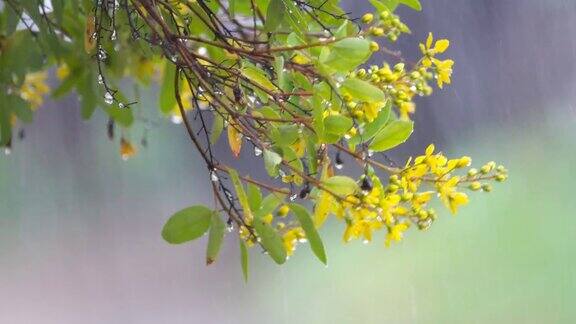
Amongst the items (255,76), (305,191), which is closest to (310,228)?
(305,191)

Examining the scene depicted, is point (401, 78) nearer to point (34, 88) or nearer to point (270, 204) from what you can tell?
point (270, 204)

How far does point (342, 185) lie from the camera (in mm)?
692

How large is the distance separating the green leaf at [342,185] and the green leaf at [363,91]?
0.23ft

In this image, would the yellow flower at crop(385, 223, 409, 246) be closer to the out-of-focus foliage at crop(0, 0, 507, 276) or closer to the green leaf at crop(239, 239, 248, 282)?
the out-of-focus foliage at crop(0, 0, 507, 276)

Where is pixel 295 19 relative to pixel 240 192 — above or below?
above

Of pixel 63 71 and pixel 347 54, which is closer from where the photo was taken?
pixel 347 54

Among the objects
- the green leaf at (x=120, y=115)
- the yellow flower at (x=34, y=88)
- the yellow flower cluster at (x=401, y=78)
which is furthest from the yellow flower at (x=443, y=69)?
the yellow flower at (x=34, y=88)

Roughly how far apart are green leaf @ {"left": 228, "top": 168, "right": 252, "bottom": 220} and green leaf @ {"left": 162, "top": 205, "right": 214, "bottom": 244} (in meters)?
0.03

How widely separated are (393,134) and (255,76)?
13 centimetres

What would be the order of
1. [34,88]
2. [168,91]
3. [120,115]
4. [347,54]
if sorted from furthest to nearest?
[34,88], [120,115], [168,91], [347,54]

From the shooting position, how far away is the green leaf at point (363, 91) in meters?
0.65

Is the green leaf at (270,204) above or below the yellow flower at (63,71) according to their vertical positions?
below

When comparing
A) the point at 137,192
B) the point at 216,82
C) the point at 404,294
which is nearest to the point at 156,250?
the point at 137,192

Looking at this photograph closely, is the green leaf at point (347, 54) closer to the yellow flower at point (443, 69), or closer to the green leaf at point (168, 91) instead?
the yellow flower at point (443, 69)
